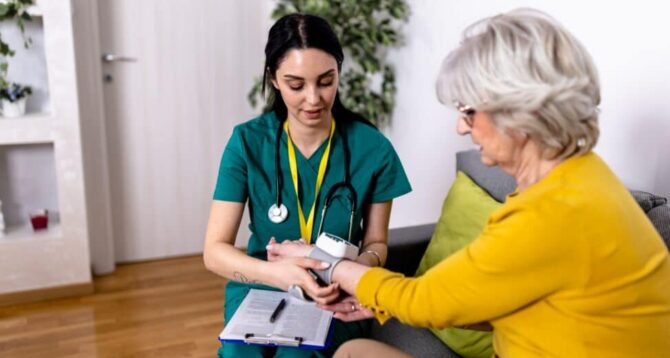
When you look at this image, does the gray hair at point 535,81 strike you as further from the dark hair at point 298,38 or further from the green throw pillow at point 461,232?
the green throw pillow at point 461,232

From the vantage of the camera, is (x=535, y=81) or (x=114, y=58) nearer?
(x=535, y=81)

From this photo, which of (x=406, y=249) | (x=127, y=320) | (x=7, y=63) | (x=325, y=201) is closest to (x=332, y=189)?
(x=325, y=201)

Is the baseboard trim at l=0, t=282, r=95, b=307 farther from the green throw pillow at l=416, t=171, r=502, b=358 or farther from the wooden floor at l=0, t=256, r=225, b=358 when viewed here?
the green throw pillow at l=416, t=171, r=502, b=358

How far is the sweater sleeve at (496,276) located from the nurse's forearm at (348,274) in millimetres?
168

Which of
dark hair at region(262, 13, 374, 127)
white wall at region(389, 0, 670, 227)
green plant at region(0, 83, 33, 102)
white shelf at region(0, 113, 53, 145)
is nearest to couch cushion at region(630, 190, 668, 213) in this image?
white wall at region(389, 0, 670, 227)

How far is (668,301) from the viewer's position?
3.21ft

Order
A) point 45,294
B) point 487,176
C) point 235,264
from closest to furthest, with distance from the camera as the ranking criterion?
point 235,264 < point 487,176 < point 45,294

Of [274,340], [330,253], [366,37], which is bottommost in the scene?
[274,340]

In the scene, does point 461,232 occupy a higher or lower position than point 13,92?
lower

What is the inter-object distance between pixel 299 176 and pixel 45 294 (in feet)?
6.18

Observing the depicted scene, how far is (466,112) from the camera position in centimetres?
102

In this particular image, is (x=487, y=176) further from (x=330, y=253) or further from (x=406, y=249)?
(x=330, y=253)

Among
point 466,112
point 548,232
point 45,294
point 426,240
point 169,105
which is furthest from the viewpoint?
point 169,105

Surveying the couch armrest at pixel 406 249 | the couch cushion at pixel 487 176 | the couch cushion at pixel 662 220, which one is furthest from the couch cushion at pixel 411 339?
the couch cushion at pixel 662 220
